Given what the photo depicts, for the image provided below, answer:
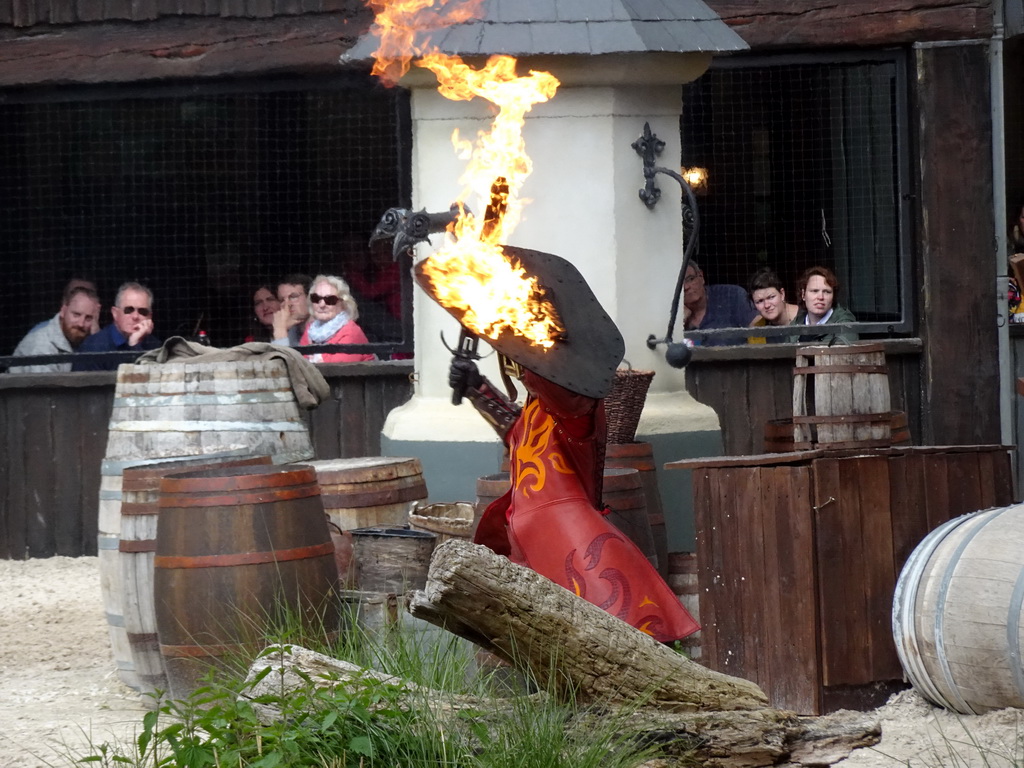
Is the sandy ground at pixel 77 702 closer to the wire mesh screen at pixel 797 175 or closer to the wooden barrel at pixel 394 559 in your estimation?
the wooden barrel at pixel 394 559

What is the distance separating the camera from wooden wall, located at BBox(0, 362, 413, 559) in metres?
8.79

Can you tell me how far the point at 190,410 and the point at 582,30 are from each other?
2482mm

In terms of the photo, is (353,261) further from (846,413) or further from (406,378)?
(846,413)

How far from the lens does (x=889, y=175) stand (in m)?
8.55

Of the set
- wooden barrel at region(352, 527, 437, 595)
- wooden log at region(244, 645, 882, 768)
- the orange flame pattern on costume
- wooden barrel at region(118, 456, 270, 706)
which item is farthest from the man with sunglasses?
wooden log at region(244, 645, 882, 768)

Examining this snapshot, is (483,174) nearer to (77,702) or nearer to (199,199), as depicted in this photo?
(77,702)

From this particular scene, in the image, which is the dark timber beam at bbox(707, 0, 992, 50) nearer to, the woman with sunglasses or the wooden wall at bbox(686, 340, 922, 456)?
the wooden wall at bbox(686, 340, 922, 456)

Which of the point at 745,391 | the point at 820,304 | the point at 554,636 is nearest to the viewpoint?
the point at 554,636

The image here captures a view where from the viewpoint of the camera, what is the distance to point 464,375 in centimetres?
503

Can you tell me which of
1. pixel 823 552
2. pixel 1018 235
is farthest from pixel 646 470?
pixel 1018 235

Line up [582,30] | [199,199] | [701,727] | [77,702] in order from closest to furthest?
[701,727], [77,702], [582,30], [199,199]

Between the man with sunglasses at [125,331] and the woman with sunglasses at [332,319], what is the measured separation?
3.16 feet

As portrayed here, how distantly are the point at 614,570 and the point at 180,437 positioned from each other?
6.34 ft

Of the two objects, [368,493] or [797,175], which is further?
[797,175]
